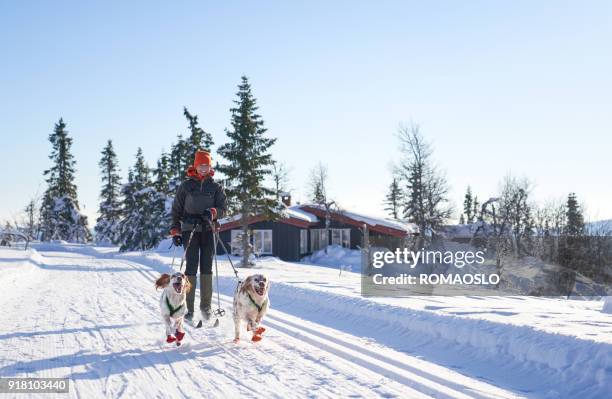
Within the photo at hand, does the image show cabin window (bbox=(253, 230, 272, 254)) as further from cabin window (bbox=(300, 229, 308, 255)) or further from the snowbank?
cabin window (bbox=(300, 229, 308, 255))

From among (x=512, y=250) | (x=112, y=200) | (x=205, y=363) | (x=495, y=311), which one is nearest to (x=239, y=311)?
(x=205, y=363)

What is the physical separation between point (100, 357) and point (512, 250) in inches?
1019

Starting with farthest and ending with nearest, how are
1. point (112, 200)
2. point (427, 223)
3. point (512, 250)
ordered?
point (112, 200) → point (427, 223) → point (512, 250)

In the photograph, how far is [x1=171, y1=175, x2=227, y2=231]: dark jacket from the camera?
7.00 m

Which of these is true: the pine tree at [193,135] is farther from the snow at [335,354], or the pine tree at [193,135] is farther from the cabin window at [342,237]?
the snow at [335,354]

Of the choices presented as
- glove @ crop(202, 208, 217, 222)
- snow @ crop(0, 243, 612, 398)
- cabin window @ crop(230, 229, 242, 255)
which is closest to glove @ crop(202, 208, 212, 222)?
glove @ crop(202, 208, 217, 222)

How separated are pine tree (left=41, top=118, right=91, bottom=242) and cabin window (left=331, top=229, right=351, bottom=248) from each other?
3467 centimetres

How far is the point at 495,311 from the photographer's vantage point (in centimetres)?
763

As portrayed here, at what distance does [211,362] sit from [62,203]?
Answer: 198ft

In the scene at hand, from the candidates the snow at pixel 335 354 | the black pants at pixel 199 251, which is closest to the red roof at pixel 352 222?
the snow at pixel 335 354

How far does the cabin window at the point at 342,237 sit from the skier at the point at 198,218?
32837 mm

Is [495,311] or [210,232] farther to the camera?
[495,311]

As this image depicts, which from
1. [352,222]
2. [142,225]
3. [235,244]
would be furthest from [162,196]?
[352,222]

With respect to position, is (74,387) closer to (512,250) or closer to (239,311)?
(239,311)
